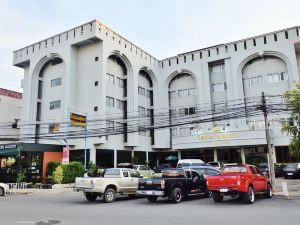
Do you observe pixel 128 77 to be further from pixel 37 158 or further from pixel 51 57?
pixel 37 158

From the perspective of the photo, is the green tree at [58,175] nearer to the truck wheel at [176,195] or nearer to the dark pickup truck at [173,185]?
the dark pickup truck at [173,185]

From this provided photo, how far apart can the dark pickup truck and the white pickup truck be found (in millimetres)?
1708

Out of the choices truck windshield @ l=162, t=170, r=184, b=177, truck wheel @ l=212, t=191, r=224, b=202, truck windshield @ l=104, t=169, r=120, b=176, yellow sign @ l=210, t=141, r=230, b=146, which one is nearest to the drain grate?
truck windshield @ l=162, t=170, r=184, b=177

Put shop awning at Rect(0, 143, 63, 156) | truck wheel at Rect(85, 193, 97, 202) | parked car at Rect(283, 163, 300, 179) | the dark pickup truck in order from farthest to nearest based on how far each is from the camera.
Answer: parked car at Rect(283, 163, 300, 179)
shop awning at Rect(0, 143, 63, 156)
truck wheel at Rect(85, 193, 97, 202)
the dark pickup truck

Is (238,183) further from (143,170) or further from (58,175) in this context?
(58,175)

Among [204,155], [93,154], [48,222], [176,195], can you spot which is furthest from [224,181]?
[204,155]

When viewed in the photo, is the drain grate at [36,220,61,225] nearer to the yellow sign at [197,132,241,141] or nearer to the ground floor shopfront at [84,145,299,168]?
the ground floor shopfront at [84,145,299,168]

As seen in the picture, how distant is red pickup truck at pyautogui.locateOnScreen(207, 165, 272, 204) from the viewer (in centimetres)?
1347

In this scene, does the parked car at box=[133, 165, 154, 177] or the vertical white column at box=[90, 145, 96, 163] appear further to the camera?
the vertical white column at box=[90, 145, 96, 163]

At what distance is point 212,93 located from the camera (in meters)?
46.5

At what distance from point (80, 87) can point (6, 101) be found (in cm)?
2295

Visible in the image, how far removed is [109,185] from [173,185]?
3731mm

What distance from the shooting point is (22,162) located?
29609 mm

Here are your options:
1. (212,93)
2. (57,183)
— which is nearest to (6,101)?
(57,183)
